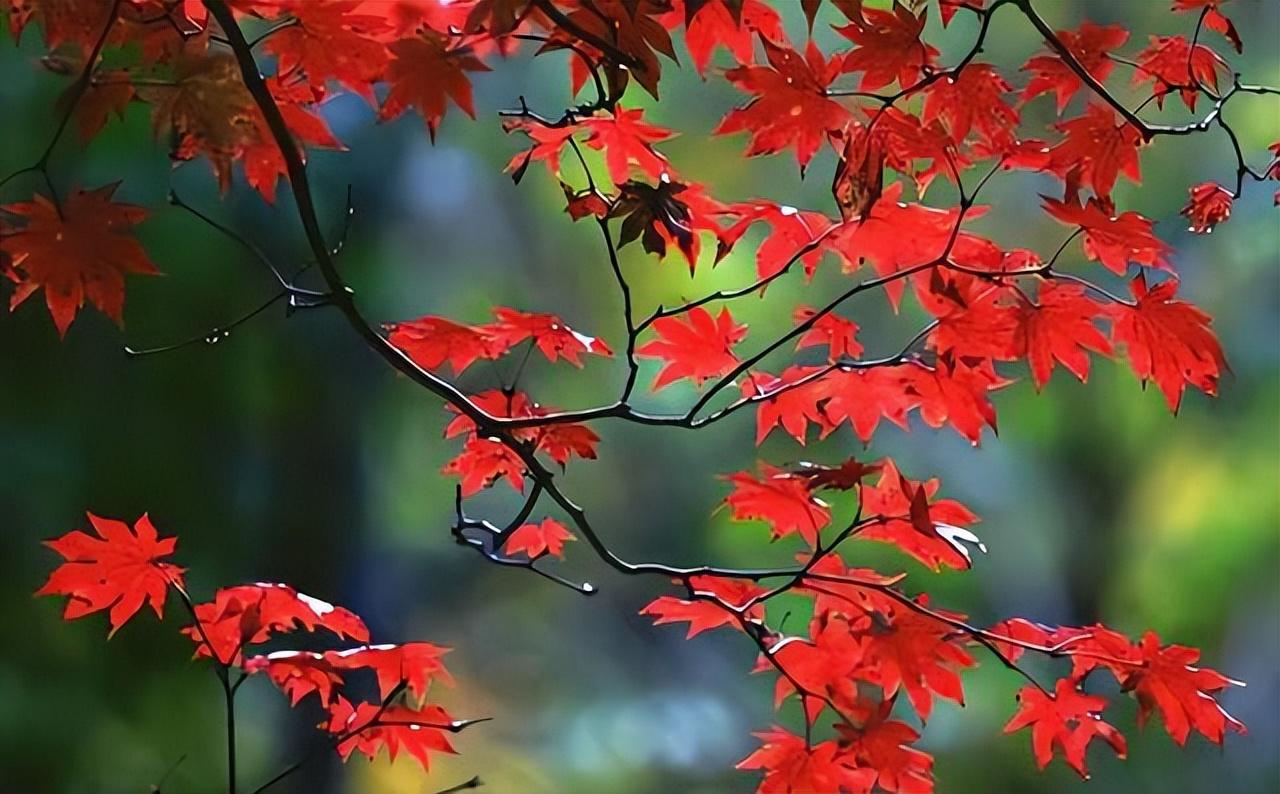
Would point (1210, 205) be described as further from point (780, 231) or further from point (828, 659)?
point (828, 659)

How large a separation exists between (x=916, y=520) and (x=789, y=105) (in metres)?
0.37

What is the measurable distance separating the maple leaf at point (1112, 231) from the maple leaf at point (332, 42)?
55cm

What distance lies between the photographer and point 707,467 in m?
1.75

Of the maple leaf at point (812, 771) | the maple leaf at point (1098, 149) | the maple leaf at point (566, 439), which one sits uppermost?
the maple leaf at point (1098, 149)

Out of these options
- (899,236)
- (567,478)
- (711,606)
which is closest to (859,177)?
(899,236)

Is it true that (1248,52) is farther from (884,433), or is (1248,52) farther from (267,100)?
(267,100)

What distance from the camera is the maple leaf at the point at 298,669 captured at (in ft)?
3.30

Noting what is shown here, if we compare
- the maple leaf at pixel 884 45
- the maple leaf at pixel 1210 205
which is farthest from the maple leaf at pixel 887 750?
the maple leaf at pixel 1210 205

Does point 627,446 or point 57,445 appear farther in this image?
point 627,446

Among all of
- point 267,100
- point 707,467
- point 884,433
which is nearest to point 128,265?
point 267,100

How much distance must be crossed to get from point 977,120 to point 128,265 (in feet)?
2.52

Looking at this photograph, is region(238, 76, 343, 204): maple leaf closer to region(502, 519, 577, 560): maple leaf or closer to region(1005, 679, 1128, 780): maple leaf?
region(502, 519, 577, 560): maple leaf

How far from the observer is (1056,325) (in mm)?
931

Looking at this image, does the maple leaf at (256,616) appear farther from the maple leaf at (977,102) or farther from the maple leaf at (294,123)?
the maple leaf at (977,102)
